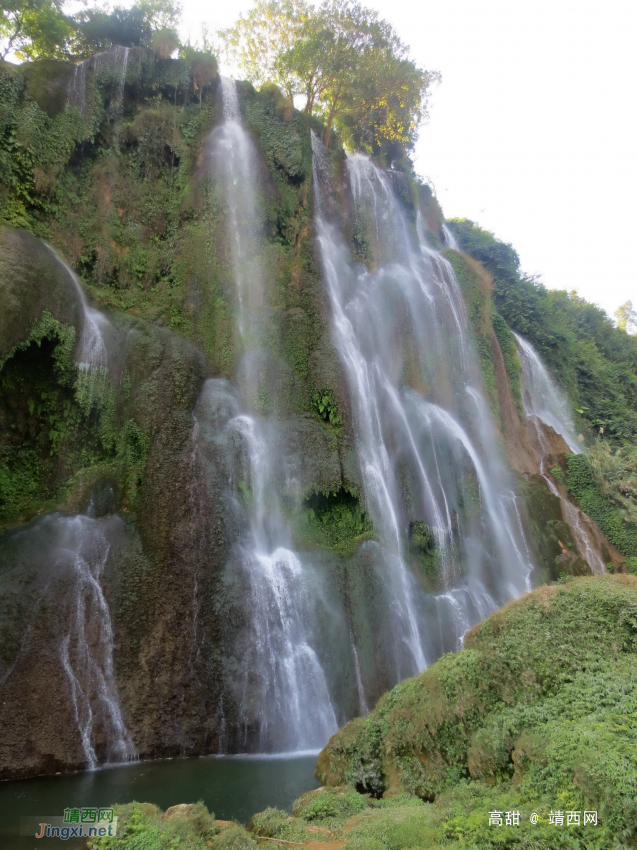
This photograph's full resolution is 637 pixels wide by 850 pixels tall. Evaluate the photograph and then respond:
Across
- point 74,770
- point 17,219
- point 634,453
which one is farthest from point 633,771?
point 634,453

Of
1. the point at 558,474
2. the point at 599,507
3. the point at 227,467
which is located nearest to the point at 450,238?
the point at 558,474

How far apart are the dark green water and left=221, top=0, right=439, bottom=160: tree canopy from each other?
20.2m

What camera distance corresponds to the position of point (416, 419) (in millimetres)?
16375

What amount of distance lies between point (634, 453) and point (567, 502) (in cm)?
452

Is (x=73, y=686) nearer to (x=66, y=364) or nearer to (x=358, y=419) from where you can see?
(x=66, y=364)

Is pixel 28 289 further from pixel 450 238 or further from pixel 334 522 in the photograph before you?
pixel 450 238

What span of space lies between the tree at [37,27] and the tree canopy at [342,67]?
853cm

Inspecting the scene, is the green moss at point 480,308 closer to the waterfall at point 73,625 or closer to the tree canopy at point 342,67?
the tree canopy at point 342,67

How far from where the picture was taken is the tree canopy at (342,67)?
2142 centimetres

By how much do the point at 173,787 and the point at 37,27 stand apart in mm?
21625

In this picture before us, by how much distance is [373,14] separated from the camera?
21.9m

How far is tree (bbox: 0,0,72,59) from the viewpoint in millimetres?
16797

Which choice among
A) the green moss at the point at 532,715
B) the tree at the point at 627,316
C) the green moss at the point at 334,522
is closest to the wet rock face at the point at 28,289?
the green moss at the point at 334,522

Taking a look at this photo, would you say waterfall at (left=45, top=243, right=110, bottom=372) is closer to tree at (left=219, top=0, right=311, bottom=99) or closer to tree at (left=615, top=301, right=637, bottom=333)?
tree at (left=219, top=0, right=311, bottom=99)
